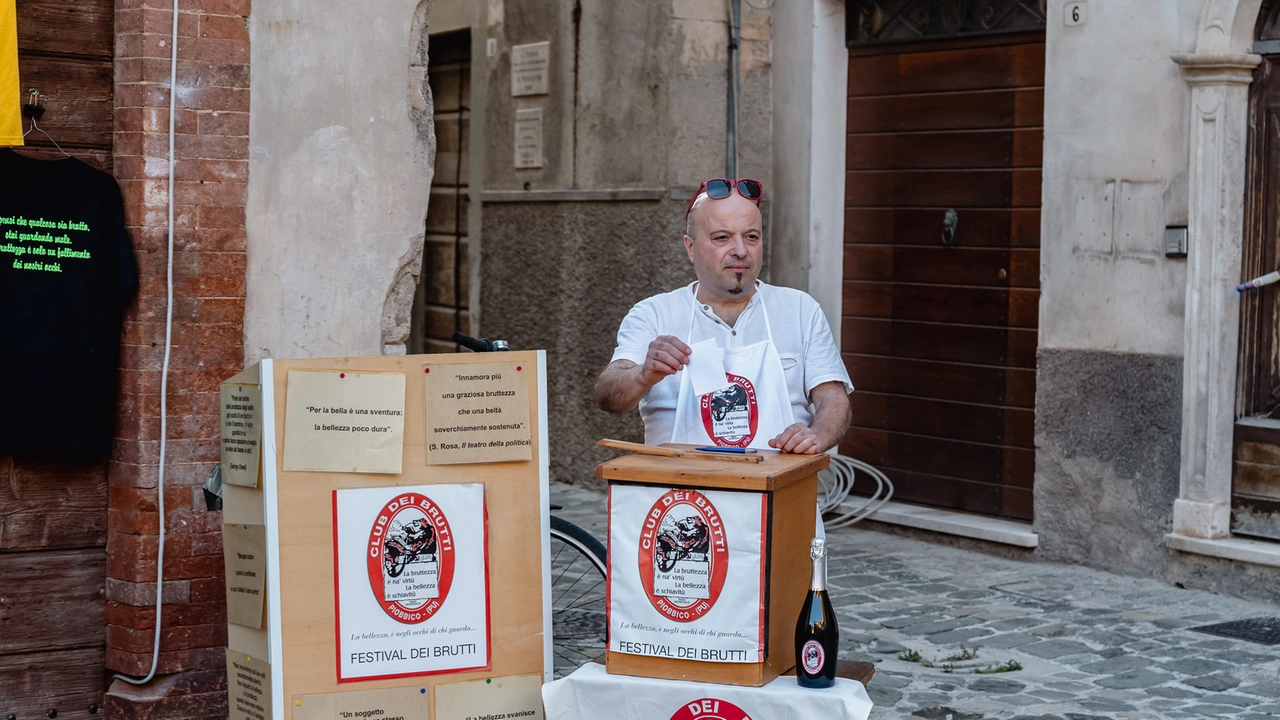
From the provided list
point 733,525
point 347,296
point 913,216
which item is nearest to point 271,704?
point 733,525

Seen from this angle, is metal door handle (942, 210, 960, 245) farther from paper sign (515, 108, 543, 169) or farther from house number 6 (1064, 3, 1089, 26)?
paper sign (515, 108, 543, 169)

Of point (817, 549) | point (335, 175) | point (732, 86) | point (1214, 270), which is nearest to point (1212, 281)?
point (1214, 270)

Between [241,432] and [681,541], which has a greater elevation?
[241,432]

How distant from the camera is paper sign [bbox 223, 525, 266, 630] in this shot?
145 inches

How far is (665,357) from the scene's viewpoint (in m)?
3.79

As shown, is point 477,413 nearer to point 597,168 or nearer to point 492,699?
point 492,699

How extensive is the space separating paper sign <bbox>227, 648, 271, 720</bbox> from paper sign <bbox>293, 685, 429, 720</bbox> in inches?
3.4

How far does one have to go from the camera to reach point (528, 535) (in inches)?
151

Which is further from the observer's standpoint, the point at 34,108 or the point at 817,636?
the point at 34,108

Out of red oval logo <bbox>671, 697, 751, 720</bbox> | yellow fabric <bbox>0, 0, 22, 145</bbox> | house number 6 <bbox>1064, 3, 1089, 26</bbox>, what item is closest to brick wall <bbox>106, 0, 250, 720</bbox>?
yellow fabric <bbox>0, 0, 22, 145</bbox>

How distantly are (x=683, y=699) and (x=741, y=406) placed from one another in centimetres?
85

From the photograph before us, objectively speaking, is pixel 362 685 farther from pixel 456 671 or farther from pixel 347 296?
pixel 347 296

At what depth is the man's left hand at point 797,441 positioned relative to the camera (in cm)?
369

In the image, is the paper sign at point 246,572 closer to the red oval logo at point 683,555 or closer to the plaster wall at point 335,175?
the red oval logo at point 683,555
